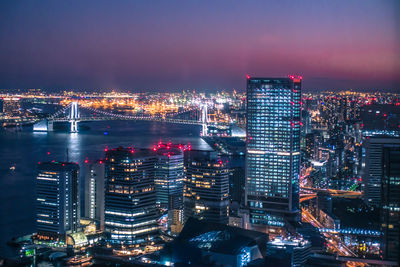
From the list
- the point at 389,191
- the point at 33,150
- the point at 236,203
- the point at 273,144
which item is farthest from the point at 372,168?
the point at 33,150

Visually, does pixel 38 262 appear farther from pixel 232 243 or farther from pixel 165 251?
pixel 232 243

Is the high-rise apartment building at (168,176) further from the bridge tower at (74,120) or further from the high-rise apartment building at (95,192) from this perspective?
the bridge tower at (74,120)

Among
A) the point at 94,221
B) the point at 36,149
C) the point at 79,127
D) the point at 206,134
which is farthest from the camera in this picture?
the point at 79,127

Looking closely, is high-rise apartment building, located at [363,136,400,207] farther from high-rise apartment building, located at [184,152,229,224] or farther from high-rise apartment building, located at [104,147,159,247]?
high-rise apartment building, located at [104,147,159,247]

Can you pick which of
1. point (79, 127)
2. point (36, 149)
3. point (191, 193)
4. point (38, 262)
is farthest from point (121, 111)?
point (38, 262)

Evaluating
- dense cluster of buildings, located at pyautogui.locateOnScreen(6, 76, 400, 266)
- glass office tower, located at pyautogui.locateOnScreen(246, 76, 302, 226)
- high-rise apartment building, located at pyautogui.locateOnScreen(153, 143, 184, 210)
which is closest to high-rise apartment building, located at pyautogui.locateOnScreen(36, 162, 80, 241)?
dense cluster of buildings, located at pyautogui.locateOnScreen(6, 76, 400, 266)

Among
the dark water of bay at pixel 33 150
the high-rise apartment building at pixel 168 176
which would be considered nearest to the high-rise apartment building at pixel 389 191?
the high-rise apartment building at pixel 168 176
